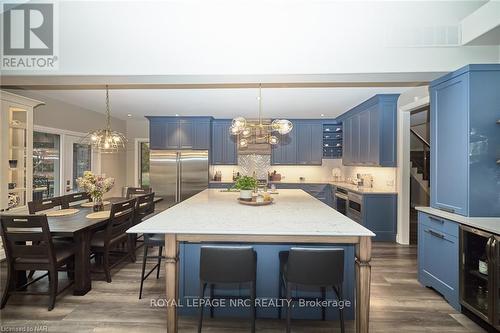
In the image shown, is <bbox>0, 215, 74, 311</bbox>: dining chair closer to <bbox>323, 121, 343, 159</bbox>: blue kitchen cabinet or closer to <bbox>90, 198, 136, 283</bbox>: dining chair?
<bbox>90, 198, 136, 283</bbox>: dining chair

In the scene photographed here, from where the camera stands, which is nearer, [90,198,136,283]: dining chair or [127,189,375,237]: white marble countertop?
[127,189,375,237]: white marble countertop

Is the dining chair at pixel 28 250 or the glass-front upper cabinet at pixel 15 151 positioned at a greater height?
the glass-front upper cabinet at pixel 15 151

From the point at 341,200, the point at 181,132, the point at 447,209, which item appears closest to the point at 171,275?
the point at 447,209

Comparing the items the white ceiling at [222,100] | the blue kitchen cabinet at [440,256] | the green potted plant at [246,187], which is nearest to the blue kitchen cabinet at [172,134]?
the white ceiling at [222,100]

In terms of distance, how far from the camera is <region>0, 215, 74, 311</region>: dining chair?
2.34 meters

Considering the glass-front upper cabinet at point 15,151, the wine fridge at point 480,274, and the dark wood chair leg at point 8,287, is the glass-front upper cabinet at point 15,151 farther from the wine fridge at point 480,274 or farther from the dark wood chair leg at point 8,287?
the wine fridge at point 480,274

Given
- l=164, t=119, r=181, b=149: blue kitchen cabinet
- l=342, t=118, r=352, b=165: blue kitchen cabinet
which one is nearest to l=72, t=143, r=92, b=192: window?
l=164, t=119, r=181, b=149: blue kitchen cabinet

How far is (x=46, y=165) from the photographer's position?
187 inches

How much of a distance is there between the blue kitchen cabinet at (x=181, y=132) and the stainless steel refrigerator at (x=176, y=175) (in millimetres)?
260

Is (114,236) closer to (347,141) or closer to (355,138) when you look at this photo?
(355,138)

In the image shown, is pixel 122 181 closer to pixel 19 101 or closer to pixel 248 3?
pixel 19 101

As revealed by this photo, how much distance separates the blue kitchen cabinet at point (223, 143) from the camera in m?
6.53

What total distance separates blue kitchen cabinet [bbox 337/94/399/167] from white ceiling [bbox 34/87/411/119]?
0.67 feet

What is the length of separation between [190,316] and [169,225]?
1.04 m
